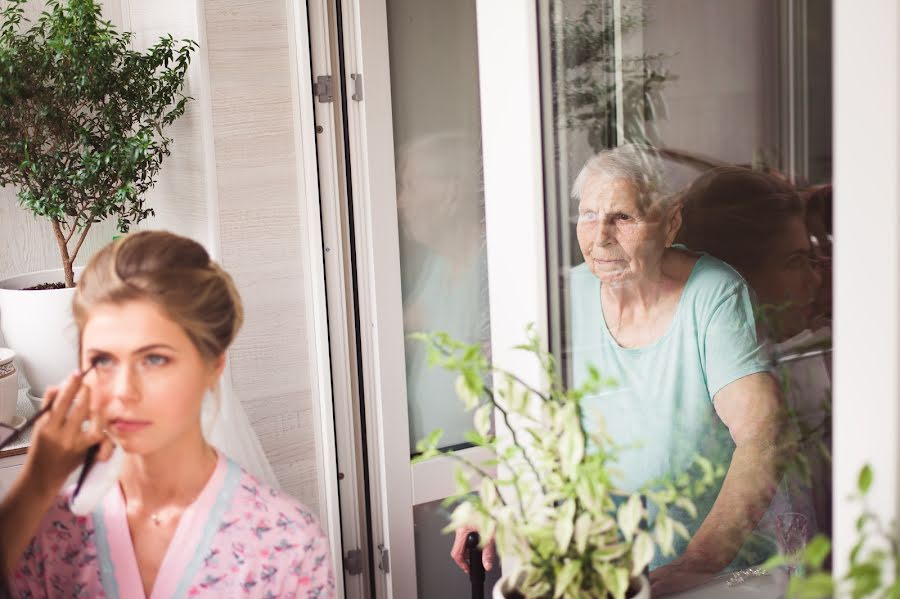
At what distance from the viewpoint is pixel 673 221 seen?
121cm

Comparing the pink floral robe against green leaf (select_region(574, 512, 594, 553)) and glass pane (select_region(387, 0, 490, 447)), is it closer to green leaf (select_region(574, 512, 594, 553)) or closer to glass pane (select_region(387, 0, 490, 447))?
green leaf (select_region(574, 512, 594, 553))

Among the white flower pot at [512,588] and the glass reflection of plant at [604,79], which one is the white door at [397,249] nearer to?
the glass reflection of plant at [604,79]

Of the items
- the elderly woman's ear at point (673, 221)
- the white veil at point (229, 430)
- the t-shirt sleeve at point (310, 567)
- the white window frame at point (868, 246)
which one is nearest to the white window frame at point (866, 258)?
the white window frame at point (868, 246)

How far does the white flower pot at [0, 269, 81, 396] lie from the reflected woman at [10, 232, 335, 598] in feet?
1.86

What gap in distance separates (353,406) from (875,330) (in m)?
1.66

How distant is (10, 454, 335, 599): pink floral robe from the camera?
4.00ft

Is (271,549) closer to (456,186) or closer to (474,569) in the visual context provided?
(474,569)

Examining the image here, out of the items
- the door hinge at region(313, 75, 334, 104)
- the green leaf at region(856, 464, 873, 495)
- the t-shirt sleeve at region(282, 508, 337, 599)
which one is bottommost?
the t-shirt sleeve at region(282, 508, 337, 599)

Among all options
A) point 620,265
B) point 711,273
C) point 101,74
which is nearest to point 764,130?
point 711,273

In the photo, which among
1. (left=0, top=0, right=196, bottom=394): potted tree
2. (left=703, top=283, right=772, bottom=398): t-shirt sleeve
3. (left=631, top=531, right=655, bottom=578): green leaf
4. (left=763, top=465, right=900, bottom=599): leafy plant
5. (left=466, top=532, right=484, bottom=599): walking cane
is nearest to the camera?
(left=763, top=465, right=900, bottom=599): leafy plant

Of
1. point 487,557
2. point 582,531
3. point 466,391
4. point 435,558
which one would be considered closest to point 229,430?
point 466,391

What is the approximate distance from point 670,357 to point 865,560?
1.40ft

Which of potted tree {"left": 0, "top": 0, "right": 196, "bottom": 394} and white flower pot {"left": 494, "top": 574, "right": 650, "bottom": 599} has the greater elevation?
potted tree {"left": 0, "top": 0, "right": 196, "bottom": 394}

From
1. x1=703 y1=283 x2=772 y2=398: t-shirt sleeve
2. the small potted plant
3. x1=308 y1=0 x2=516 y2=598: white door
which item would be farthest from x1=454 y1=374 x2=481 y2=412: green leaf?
x1=308 y1=0 x2=516 y2=598: white door
